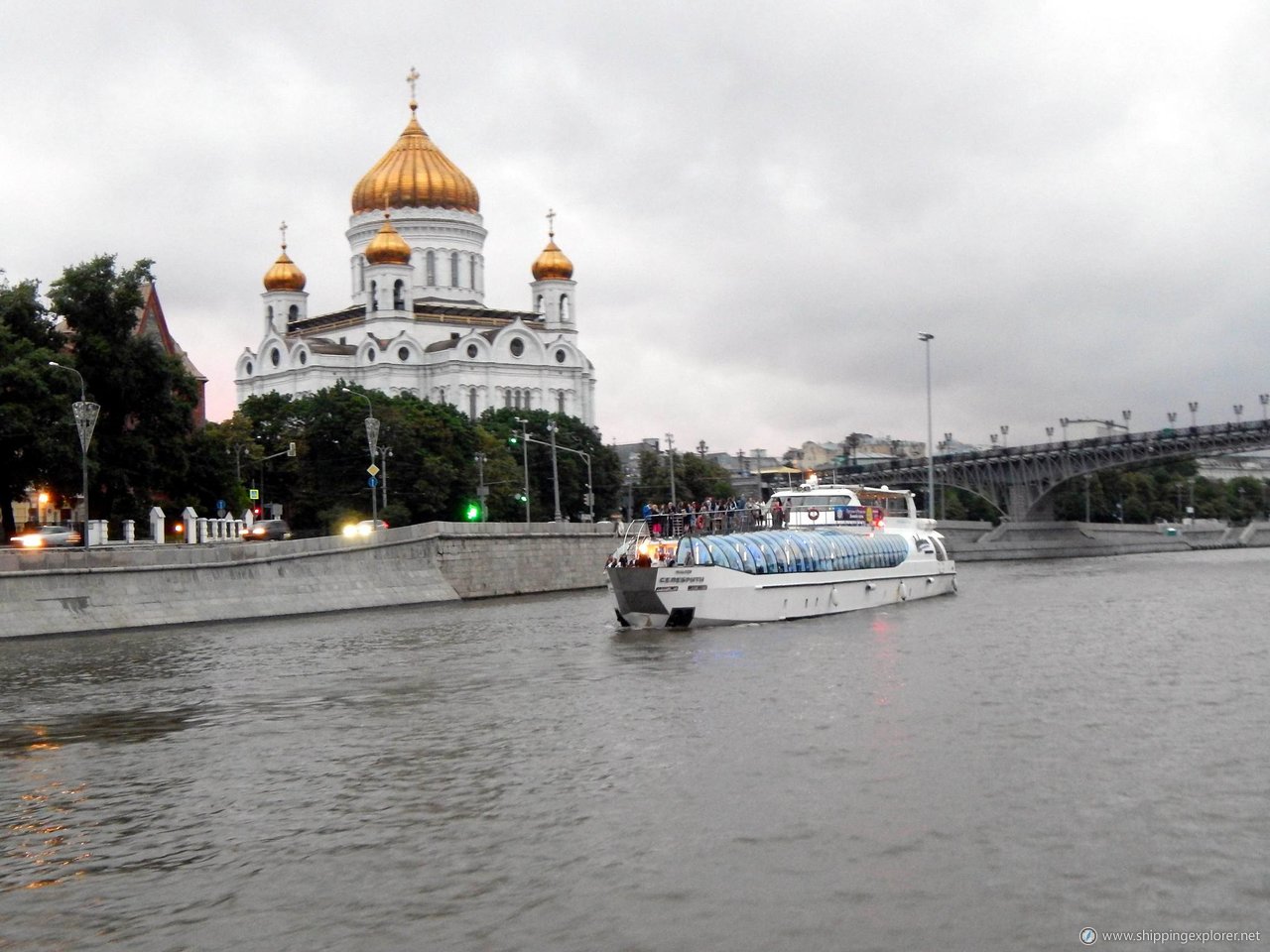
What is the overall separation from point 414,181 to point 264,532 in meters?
74.0

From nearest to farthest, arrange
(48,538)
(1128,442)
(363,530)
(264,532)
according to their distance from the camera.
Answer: (48,538) → (363,530) → (264,532) → (1128,442)

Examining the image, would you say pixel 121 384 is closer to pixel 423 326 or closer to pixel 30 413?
pixel 30 413

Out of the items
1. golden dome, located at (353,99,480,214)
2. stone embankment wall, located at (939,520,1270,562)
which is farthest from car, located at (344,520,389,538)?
golden dome, located at (353,99,480,214)

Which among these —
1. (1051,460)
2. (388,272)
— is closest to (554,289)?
(388,272)

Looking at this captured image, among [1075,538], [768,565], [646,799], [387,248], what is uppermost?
[387,248]

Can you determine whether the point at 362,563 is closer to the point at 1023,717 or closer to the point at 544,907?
the point at 1023,717

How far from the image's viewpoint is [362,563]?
5681cm

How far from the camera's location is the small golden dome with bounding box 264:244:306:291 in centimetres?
15212

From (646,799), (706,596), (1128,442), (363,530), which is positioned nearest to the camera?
(646,799)

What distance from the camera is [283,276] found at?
499ft

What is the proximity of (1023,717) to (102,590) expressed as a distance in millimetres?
29930

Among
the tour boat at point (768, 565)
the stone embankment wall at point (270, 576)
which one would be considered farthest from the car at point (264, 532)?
the tour boat at point (768, 565)

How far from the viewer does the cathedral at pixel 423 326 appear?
455 ft

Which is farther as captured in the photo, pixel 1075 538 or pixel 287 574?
pixel 1075 538
